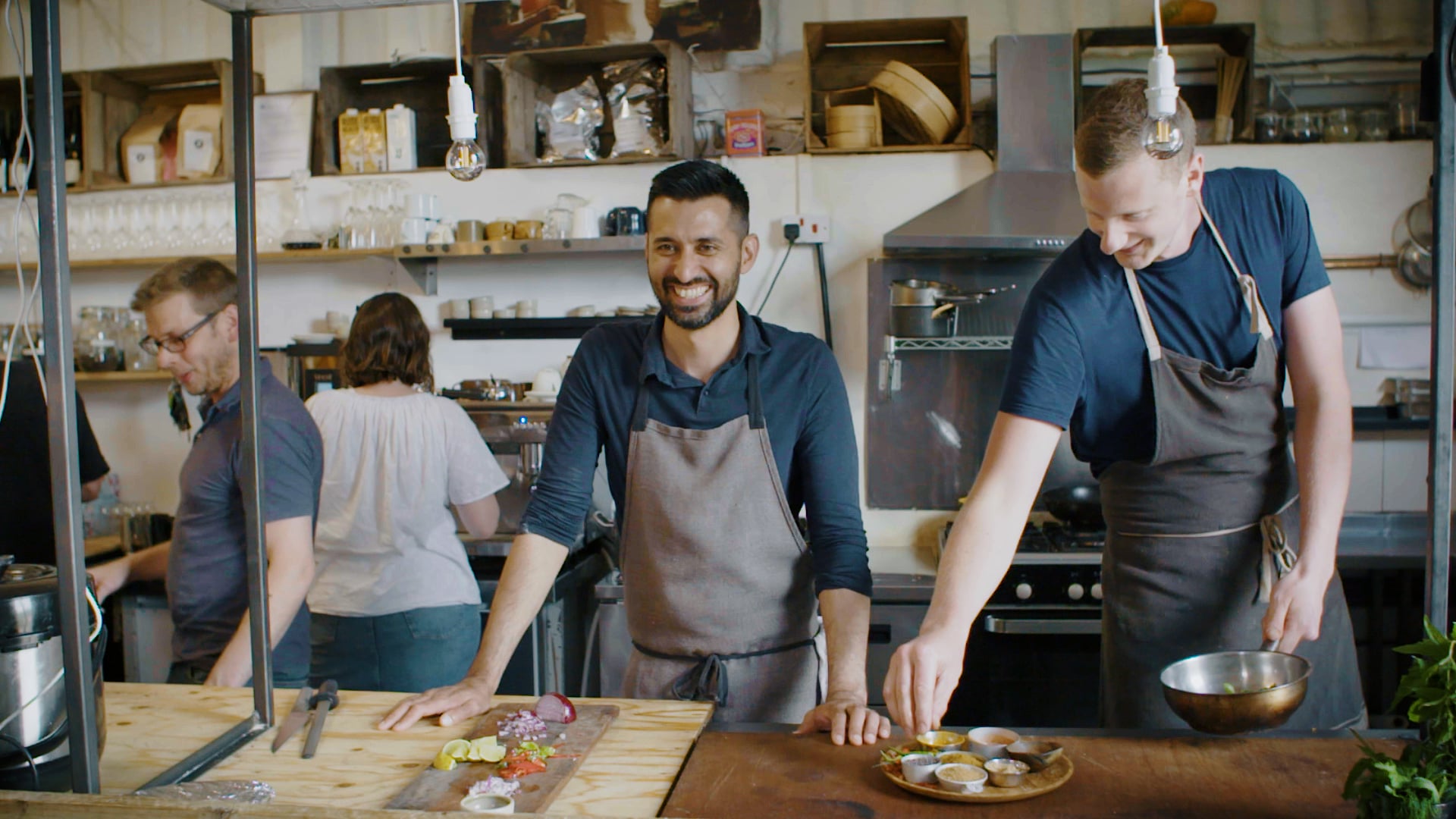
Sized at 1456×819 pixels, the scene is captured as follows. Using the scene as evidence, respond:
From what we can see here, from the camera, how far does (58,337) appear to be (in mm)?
1104

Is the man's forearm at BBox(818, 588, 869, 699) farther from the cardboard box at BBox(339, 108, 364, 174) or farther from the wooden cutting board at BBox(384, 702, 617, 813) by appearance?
the cardboard box at BBox(339, 108, 364, 174)

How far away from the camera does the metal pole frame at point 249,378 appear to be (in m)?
1.52

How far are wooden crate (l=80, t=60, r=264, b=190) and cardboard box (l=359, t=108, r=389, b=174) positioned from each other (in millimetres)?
474

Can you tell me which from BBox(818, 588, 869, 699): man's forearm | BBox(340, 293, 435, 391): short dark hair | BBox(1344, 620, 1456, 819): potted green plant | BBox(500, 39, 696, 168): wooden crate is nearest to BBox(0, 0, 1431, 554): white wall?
BBox(500, 39, 696, 168): wooden crate

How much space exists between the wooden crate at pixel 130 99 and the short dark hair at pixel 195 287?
213 centimetres

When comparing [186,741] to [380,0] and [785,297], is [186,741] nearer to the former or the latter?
[380,0]

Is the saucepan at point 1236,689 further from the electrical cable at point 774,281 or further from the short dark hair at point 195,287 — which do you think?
the electrical cable at point 774,281

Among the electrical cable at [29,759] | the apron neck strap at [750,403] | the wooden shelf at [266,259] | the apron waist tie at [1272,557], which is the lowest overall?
the electrical cable at [29,759]

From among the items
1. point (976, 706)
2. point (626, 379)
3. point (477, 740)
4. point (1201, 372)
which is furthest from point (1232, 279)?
point (976, 706)

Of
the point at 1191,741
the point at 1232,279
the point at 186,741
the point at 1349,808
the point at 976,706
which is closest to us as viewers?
the point at 1349,808

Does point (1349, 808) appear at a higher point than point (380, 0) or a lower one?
lower

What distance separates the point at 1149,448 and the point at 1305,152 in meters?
2.52

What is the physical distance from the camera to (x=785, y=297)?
4.02 meters

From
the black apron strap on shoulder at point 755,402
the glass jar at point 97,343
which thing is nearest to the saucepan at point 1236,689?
the black apron strap on shoulder at point 755,402
